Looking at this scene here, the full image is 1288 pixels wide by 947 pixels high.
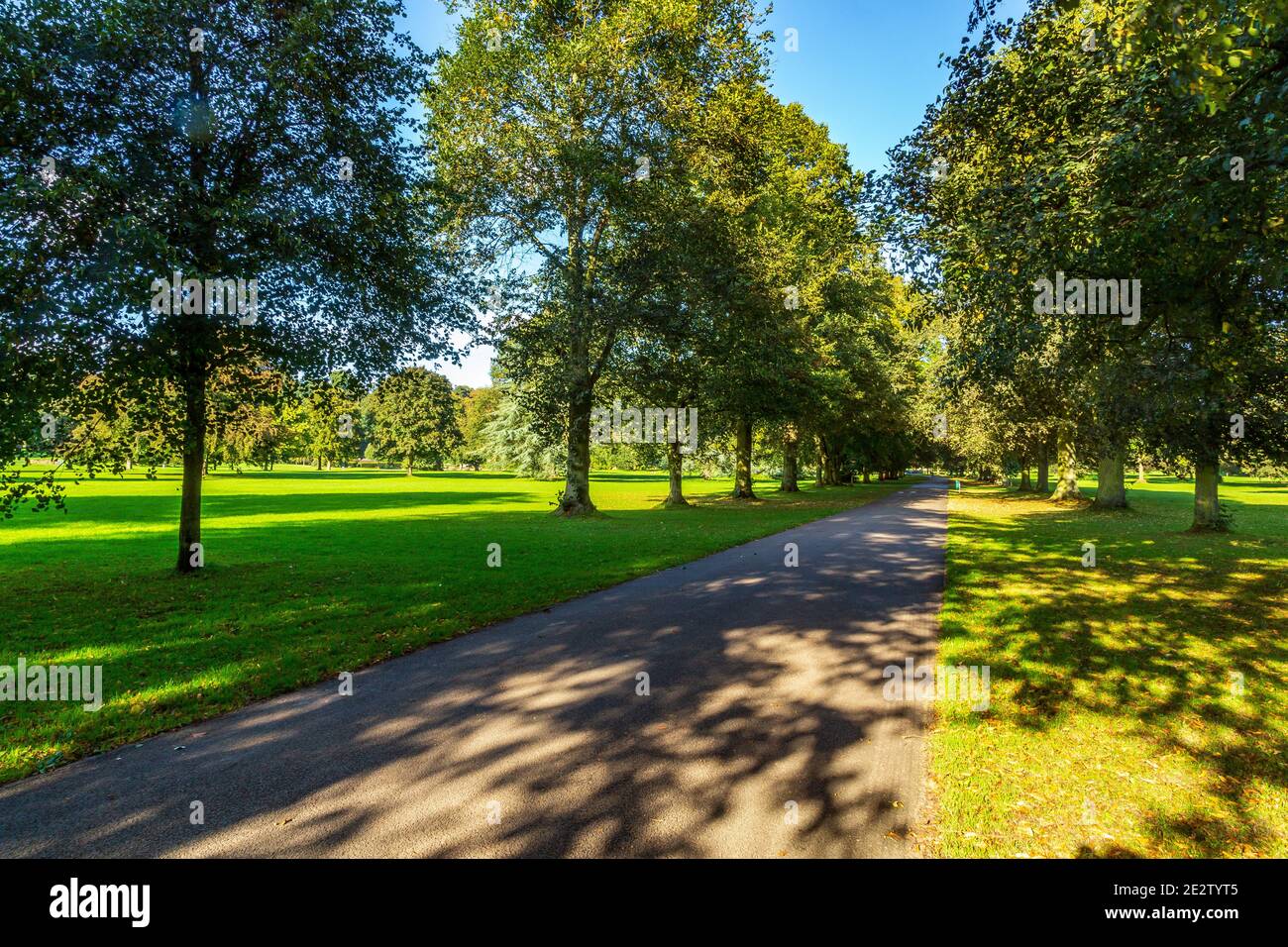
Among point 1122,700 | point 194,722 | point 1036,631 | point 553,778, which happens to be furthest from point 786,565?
point 194,722

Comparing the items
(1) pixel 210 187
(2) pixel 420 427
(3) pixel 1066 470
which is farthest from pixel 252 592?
(2) pixel 420 427

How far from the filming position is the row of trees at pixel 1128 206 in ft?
19.3

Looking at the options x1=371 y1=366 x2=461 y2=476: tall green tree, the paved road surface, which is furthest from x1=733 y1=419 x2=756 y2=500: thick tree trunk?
x1=371 y1=366 x2=461 y2=476: tall green tree

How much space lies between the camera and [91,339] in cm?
824

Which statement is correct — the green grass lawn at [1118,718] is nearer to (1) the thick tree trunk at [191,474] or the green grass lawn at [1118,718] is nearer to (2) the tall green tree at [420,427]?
(1) the thick tree trunk at [191,474]

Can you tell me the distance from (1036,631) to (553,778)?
641cm

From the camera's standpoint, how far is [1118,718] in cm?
489

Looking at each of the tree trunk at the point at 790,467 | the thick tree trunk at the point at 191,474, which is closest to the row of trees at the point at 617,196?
the thick tree trunk at the point at 191,474

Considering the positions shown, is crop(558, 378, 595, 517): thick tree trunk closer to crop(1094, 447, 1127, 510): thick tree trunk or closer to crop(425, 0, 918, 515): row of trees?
crop(425, 0, 918, 515): row of trees

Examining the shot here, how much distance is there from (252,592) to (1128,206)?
45.0 feet

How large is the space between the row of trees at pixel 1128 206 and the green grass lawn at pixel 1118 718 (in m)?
4.07
